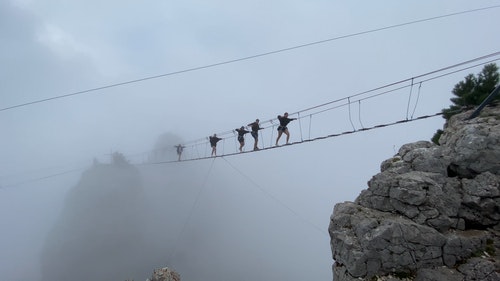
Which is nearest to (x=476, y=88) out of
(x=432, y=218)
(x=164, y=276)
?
(x=432, y=218)

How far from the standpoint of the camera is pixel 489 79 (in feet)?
91.5

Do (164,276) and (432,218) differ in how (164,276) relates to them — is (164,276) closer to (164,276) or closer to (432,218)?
(164,276)

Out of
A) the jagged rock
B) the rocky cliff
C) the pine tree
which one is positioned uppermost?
the pine tree

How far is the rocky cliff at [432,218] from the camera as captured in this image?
16.2m

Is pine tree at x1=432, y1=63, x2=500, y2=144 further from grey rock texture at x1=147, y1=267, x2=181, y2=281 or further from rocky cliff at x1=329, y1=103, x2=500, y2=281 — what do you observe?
grey rock texture at x1=147, y1=267, x2=181, y2=281

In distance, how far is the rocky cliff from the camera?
16172mm

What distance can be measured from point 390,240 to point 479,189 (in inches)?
241

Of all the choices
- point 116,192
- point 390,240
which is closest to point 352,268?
point 390,240

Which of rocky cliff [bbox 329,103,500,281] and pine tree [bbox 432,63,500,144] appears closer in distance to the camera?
rocky cliff [bbox 329,103,500,281]

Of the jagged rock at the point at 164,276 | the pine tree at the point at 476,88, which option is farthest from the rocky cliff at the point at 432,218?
the jagged rock at the point at 164,276

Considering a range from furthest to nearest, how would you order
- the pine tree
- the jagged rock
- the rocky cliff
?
the jagged rock, the pine tree, the rocky cliff

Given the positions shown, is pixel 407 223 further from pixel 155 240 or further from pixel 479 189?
pixel 155 240

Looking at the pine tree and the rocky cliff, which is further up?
the pine tree

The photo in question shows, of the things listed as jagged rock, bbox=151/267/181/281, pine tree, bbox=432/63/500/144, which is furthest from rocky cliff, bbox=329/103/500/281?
jagged rock, bbox=151/267/181/281
